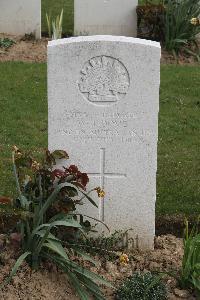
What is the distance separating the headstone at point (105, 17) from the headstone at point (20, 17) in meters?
0.57

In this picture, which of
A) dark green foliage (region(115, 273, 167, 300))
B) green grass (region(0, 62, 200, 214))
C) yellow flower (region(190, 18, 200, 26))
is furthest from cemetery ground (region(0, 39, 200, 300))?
yellow flower (region(190, 18, 200, 26))

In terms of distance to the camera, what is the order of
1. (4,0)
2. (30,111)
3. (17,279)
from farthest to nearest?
(4,0)
(30,111)
(17,279)

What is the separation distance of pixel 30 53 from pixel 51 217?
5710mm

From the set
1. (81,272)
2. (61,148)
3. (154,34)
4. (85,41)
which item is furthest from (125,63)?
(154,34)

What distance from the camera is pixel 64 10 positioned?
1282cm

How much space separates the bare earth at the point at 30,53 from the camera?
10031mm

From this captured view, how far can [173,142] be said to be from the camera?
24.3ft

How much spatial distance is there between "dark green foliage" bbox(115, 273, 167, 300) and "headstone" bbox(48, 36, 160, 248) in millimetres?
586

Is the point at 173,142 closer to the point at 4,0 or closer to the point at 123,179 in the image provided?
the point at 123,179

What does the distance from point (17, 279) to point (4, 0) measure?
684 cm

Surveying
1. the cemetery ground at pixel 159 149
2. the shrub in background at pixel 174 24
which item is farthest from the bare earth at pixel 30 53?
the shrub in background at pixel 174 24

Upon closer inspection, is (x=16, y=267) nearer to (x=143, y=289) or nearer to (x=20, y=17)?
(x=143, y=289)

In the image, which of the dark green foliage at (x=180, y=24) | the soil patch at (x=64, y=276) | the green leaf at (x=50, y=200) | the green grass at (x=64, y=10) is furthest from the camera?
the green grass at (x=64, y=10)

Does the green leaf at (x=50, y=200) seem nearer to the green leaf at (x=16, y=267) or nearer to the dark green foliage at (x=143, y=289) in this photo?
the green leaf at (x=16, y=267)
